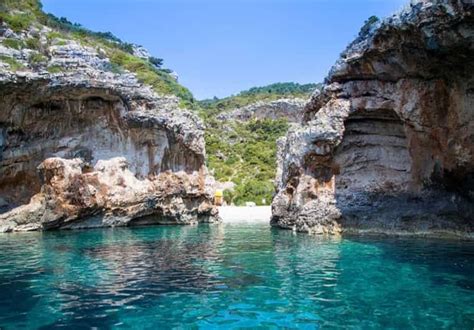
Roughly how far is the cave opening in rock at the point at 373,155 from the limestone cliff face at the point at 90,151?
40.7ft

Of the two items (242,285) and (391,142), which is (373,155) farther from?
(242,285)

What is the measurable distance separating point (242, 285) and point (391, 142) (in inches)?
576

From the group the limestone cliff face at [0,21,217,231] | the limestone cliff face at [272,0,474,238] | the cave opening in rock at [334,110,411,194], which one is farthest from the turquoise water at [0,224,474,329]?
the limestone cliff face at [0,21,217,231]

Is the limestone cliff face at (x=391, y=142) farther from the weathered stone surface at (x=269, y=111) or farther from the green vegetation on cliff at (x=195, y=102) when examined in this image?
the weathered stone surface at (x=269, y=111)

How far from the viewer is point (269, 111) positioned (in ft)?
331

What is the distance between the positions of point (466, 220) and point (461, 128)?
13.5 feet

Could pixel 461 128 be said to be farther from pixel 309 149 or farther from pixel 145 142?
pixel 145 142

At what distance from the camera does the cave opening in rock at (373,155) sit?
2275 centimetres

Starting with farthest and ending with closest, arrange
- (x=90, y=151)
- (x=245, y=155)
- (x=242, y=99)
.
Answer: (x=242, y=99) → (x=245, y=155) → (x=90, y=151)

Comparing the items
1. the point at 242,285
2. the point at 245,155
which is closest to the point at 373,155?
→ the point at 242,285

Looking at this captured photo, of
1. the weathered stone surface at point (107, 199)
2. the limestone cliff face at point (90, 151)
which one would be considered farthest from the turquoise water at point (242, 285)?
the limestone cliff face at point (90, 151)

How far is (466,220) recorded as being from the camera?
20.0 m

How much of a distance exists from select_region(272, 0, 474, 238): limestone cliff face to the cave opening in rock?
0.16 feet

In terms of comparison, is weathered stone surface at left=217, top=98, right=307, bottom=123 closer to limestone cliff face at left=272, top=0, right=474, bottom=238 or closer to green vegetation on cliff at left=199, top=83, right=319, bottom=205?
green vegetation on cliff at left=199, top=83, right=319, bottom=205
